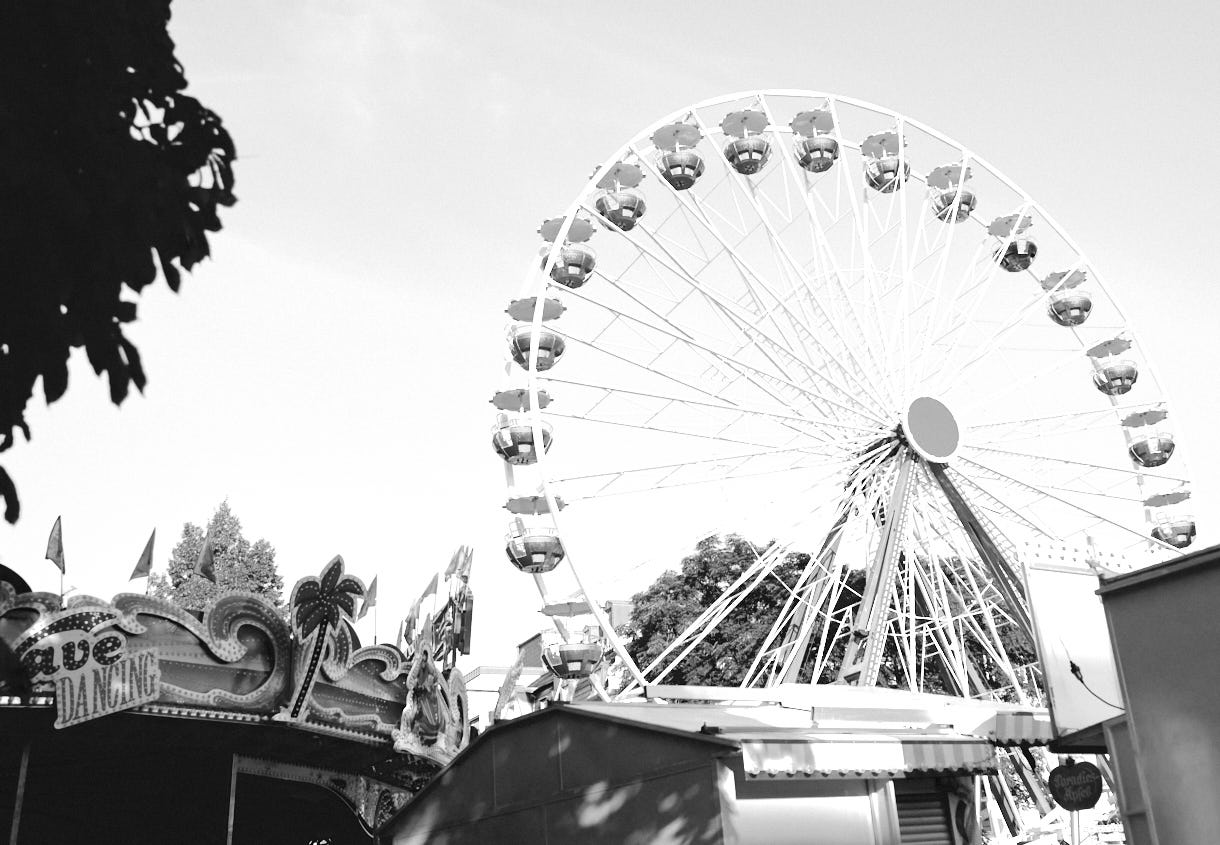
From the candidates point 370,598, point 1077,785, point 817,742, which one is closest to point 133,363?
point 817,742

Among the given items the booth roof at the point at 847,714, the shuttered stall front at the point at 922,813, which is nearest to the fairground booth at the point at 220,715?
the booth roof at the point at 847,714

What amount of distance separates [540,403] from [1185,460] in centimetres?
981

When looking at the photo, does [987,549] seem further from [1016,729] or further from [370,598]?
[370,598]

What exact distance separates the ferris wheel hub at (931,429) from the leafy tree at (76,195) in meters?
13.4

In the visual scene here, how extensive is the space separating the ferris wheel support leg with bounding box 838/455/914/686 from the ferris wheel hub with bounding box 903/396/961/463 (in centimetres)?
54

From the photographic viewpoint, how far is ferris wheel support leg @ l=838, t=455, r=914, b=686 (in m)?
14.8

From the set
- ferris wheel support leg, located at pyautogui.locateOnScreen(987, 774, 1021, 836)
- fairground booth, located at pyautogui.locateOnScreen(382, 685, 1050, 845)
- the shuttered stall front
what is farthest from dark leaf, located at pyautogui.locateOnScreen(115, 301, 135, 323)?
ferris wheel support leg, located at pyautogui.locateOnScreen(987, 774, 1021, 836)

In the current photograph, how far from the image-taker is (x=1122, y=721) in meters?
8.40

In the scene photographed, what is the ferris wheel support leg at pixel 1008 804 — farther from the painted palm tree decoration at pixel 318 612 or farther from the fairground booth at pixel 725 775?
the painted palm tree decoration at pixel 318 612

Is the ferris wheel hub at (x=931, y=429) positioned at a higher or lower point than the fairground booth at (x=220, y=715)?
higher

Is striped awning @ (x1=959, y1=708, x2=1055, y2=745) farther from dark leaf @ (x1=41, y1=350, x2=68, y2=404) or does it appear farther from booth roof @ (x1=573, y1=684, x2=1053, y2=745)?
dark leaf @ (x1=41, y1=350, x2=68, y2=404)

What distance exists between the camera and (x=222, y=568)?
29.4 metres

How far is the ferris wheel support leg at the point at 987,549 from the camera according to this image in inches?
599

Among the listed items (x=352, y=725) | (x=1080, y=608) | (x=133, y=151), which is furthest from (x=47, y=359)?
(x=352, y=725)
